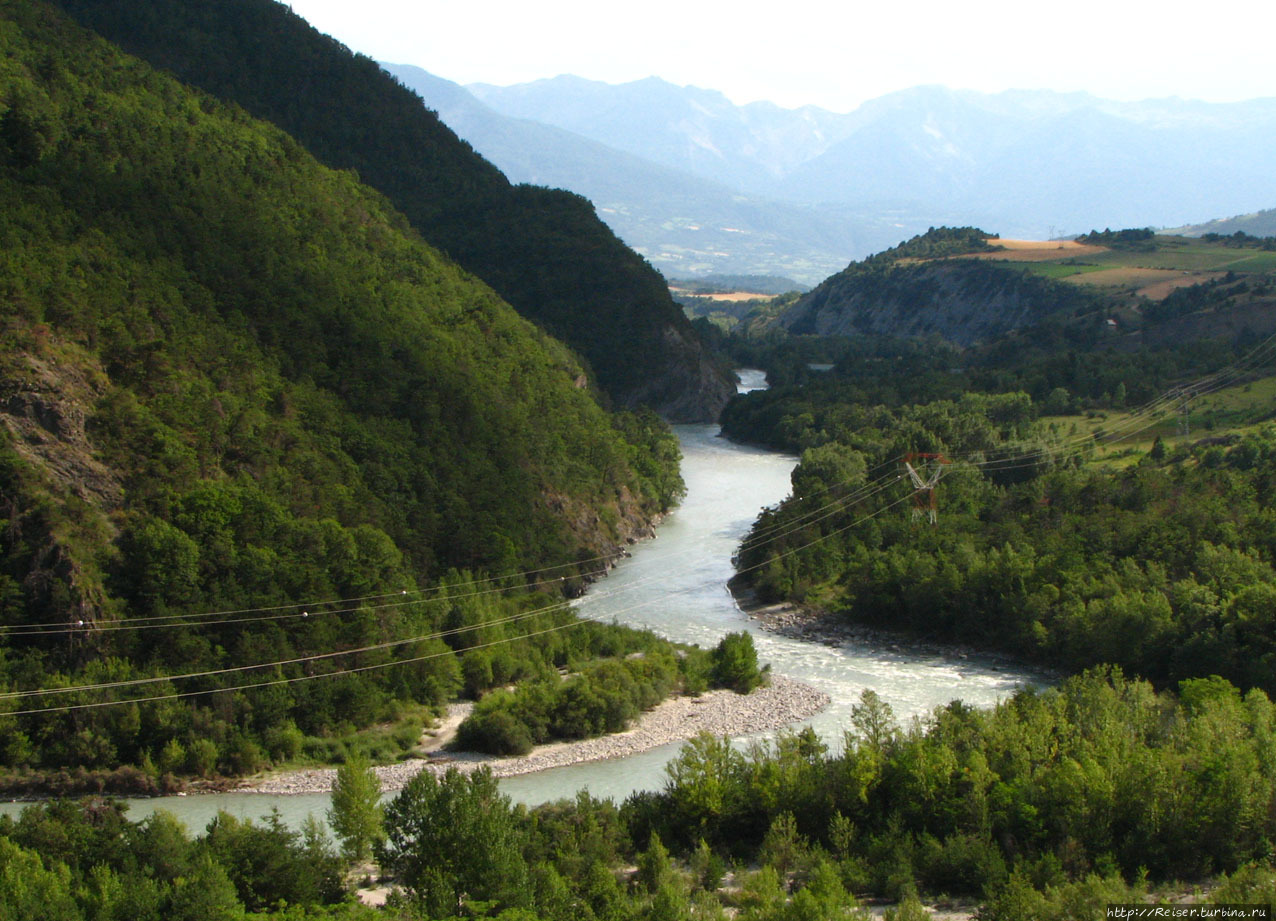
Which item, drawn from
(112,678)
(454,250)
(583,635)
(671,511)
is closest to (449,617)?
(583,635)

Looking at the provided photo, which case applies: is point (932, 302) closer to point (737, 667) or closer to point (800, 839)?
point (737, 667)

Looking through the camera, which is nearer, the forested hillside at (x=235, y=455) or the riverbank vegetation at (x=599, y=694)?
the forested hillside at (x=235, y=455)

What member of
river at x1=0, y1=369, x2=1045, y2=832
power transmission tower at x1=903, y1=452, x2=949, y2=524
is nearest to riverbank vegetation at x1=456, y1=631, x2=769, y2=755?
river at x1=0, y1=369, x2=1045, y2=832

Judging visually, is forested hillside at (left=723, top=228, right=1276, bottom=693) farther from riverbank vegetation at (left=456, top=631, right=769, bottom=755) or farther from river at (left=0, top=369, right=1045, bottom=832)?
riverbank vegetation at (left=456, top=631, right=769, bottom=755)

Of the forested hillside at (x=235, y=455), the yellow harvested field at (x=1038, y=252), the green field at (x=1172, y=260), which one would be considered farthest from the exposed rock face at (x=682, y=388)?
the yellow harvested field at (x=1038, y=252)

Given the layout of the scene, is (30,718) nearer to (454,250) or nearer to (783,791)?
(783,791)

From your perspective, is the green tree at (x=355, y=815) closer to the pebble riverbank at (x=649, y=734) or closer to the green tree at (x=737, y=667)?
the pebble riverbank at (x=649, y=734)
